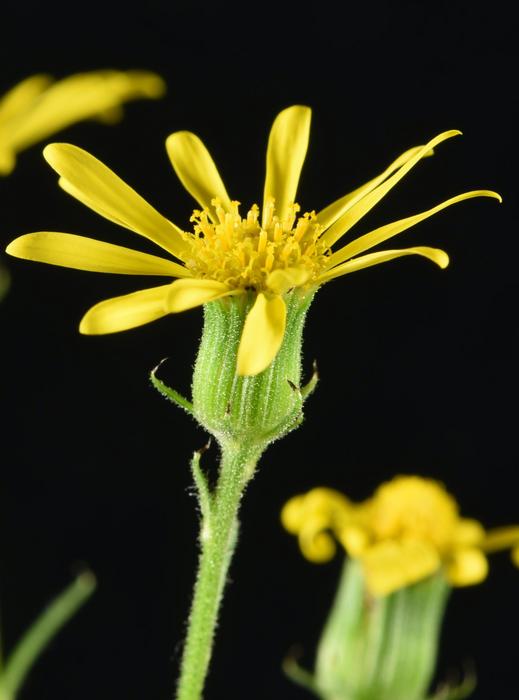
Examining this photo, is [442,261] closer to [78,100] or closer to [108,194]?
[108,194]

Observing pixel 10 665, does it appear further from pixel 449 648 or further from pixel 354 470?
pixel 449 648

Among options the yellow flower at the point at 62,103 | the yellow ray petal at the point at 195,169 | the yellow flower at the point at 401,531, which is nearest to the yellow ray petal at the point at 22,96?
the yellow flower at the point at 62,103

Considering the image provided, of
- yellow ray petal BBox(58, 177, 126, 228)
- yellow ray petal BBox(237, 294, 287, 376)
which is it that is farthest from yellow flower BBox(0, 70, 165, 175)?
yellow ray petal BBox(237, 294, 287, 376)

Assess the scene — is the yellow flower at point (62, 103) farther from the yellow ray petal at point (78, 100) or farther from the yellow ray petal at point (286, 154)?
the yellow ray petal at point (286, 154)

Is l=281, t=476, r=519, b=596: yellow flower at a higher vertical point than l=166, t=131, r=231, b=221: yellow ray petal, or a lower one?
lower

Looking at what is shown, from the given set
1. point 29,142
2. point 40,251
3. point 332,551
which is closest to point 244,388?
point 40,251

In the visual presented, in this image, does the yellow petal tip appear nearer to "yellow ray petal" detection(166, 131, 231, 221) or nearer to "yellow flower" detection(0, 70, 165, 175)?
"yellow ray petal" detection(166, 131, 231, 221)

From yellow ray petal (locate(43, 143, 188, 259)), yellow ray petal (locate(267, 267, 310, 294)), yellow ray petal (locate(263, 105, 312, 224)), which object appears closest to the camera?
yellow ray petal (locate(267, 267, 310, 294))
